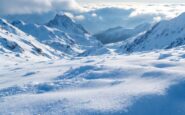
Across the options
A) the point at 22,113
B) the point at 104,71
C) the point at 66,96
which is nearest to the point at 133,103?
the point at 66,96

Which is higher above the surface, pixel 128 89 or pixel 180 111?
pixel 128 89

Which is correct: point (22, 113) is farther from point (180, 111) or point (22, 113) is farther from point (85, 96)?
point (180, 111)

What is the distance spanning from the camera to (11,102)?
25.7m

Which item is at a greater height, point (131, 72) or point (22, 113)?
point (131, 72)

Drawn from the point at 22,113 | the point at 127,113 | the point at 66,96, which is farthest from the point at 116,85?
the point at 22,113

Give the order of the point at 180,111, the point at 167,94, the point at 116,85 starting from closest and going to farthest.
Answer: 1. the point at 180,111
2. the point at 167,94
3. the point at 116,85

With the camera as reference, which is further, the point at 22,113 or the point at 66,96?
the point at 66,96

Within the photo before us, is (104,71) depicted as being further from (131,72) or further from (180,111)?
(180,111)

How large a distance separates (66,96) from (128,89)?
4.07m

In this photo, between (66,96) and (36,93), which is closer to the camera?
(66,96)

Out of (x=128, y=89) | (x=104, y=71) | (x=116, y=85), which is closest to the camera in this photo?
(x=128, y=89)

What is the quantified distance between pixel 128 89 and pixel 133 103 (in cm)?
277

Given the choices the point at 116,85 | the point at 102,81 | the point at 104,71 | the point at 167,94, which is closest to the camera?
the point at 167,94

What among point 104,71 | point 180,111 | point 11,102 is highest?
point 104,71
